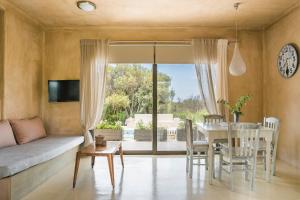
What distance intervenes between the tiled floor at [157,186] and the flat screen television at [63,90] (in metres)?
1.55

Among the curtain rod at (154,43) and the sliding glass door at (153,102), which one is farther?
the sliding glass door at (153,102)

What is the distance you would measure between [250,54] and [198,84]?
132cm

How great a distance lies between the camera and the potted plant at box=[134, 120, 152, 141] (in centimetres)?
573

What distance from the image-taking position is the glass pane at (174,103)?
18.7 feet

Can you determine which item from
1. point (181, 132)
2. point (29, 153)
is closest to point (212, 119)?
point (181, 132)

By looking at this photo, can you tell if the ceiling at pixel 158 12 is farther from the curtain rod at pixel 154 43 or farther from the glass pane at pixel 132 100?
the glass pane at pixel 132 100

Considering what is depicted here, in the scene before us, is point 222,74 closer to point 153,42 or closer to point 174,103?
point 174,103

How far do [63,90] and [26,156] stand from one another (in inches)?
93.9

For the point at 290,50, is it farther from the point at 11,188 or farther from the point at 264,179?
the point at 11,188

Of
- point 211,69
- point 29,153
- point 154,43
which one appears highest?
point 154,43

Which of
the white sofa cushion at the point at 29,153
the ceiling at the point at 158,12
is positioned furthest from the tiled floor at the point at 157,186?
the ceiling at the point at 158,12

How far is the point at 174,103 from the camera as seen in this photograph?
5734 mm

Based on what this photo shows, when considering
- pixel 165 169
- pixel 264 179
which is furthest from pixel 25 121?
pixel 264 179

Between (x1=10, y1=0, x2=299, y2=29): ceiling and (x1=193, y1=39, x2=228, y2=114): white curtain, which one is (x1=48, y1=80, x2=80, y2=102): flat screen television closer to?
(x1=10, y1=0, x2=299, y2=29): ceiling
